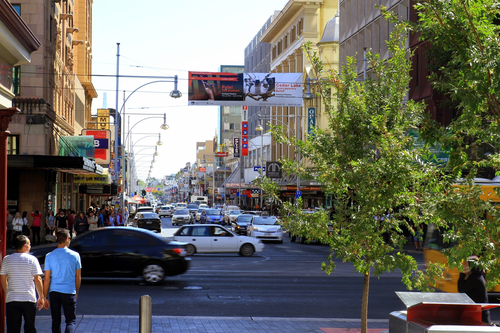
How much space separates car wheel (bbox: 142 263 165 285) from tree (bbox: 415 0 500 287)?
1102 centimetres

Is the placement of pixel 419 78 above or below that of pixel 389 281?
above

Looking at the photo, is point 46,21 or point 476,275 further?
point 46,21

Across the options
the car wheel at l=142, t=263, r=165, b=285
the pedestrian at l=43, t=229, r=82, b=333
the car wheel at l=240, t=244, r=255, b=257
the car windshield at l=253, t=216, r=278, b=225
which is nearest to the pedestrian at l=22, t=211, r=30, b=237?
the car wheel at l=240, t=244, r=255, b=257

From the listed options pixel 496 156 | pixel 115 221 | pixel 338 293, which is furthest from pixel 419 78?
pixel 496 156

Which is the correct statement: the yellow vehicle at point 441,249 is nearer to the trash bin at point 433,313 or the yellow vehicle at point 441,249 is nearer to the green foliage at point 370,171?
the green foliage at point 370,171

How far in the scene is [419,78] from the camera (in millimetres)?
39469

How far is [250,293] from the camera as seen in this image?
15.8 m

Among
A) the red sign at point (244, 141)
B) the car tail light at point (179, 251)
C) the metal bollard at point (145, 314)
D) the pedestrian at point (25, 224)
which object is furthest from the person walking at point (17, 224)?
the red sign at point (244, 141)

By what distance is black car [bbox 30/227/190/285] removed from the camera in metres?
16.7

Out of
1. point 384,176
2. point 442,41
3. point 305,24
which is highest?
point 305,24

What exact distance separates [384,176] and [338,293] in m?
8.27

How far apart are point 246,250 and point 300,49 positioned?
1952 inches

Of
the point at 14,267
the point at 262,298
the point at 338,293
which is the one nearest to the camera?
the point at 14,267

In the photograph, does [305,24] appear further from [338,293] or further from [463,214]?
[463,214]
